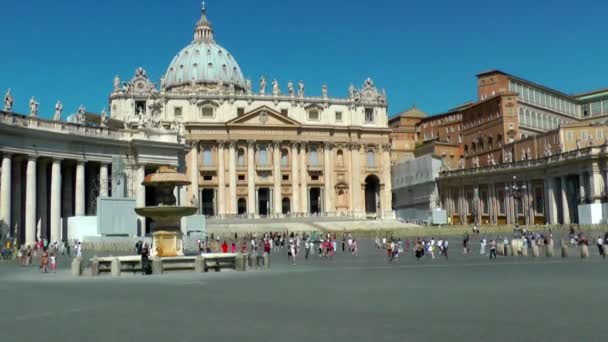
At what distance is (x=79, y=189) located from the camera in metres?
49.0

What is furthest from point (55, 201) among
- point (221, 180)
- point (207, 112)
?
point (207, 112)

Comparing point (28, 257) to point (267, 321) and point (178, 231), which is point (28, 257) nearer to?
point (178, 231)

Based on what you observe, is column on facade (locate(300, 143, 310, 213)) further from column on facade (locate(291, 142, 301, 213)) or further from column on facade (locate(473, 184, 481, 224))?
column on facade (locate(473, 184, 481, 224))

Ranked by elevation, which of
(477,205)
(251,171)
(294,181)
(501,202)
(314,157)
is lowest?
(477,205)

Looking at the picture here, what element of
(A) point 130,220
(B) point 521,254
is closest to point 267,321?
(B) point 521,254

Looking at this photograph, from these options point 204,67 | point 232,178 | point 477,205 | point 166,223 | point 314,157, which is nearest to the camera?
point 166,223

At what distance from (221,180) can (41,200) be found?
157 ft

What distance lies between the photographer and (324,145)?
329 feet

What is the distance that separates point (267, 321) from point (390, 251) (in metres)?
24.0

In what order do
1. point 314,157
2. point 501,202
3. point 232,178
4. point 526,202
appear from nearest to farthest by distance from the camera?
point 526,202 < point 501,202 < point 232,178 < point 314,157

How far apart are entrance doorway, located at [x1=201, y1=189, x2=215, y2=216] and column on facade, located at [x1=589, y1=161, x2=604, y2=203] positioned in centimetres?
5002

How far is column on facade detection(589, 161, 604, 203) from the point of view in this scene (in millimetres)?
66375

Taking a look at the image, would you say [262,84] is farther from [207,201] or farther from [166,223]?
[166,223]

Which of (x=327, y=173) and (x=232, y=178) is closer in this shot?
(x=232, y=178)
